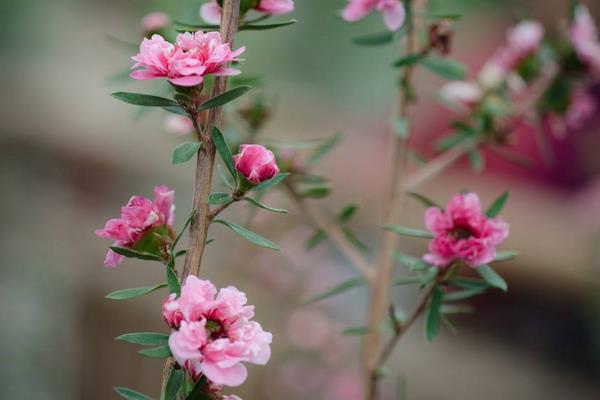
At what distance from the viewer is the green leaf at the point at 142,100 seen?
45 centimetres

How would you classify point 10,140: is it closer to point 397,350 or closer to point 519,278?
point 397,350

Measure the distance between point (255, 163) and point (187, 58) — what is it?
7 cm

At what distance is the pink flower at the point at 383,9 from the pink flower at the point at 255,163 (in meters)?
0.19

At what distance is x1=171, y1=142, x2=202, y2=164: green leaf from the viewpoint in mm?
449

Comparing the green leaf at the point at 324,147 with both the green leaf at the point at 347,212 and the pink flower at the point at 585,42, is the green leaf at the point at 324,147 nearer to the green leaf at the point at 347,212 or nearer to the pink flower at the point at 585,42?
the green leaf at the point at 347,212

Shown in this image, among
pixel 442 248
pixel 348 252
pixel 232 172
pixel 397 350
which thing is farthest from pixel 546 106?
pixel 397 350

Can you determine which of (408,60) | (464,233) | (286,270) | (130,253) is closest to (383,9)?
(408,60)

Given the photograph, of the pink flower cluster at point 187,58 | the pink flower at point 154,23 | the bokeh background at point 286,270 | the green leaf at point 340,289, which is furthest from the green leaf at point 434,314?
the bokeh background at point 286,270

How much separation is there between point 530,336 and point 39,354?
1307 millimetres

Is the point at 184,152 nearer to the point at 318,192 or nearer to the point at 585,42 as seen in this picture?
the point at 318,192

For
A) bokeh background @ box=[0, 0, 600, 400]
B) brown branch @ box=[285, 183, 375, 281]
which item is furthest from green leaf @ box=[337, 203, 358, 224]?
bokeh background @ box=[0, 0, 600, 400]

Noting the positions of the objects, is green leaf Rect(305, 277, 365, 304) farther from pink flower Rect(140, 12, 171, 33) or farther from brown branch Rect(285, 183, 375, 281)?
pink flower Rect(140, 12, 171, 33)

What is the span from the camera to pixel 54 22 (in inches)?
152

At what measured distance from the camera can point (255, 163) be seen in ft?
1.51
